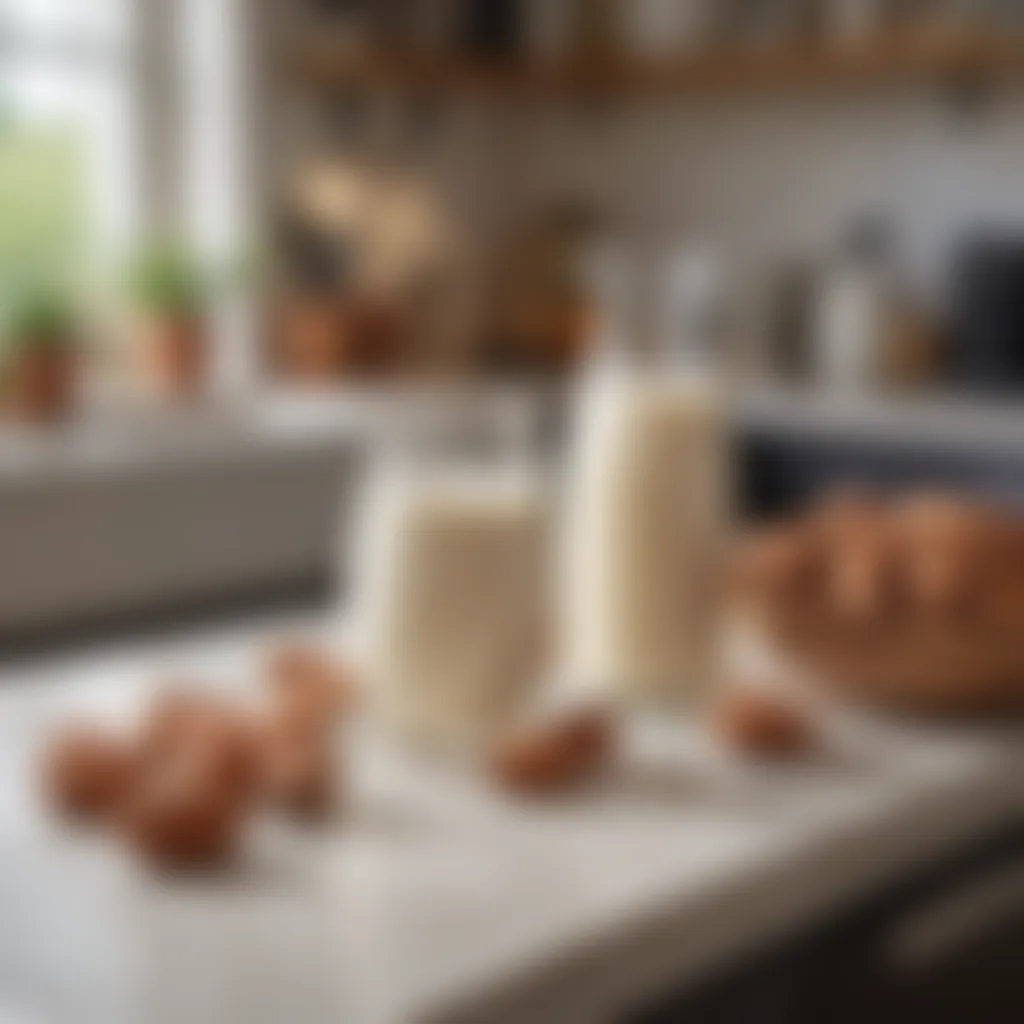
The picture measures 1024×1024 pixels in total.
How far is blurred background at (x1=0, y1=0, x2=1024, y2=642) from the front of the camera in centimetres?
294

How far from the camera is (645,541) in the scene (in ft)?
3.70

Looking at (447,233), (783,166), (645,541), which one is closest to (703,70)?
(783,166)

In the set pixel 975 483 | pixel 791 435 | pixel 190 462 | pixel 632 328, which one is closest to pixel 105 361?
pixel 190 462

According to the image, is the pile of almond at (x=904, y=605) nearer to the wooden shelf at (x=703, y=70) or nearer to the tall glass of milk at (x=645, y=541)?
the tall glass of milk at (x=645, y=541)

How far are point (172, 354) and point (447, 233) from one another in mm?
856

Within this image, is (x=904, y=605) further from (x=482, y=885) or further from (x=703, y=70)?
(x=703, y=70)

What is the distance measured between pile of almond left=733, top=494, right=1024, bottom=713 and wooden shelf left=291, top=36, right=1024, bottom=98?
237 centimetres

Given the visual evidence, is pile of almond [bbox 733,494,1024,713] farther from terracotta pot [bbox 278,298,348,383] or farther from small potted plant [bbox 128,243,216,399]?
terracotta pot [bbox 278,298,348,383]

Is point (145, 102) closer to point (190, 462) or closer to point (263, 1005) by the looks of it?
point (190, 462)

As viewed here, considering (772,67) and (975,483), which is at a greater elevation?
(772,67)

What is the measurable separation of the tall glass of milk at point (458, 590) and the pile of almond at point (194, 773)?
0.19 ft

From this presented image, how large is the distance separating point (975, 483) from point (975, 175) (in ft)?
2.78

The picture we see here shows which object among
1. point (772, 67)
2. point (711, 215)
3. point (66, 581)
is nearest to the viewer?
point (66, 581)

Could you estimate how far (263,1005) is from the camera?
2.22ft
